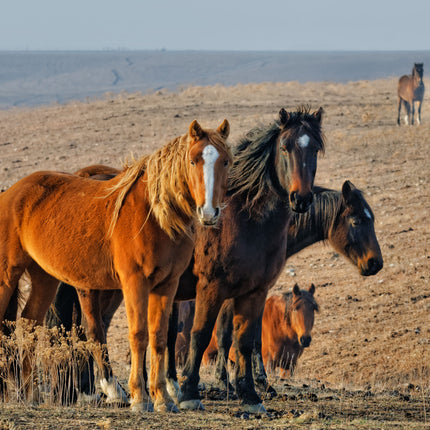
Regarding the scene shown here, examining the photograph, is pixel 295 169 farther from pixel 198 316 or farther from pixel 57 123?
pixel 57 123

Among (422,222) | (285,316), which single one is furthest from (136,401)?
(422,222)

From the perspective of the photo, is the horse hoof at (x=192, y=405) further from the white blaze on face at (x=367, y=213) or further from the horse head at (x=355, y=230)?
the white blaze on face at (x=367, y=213)

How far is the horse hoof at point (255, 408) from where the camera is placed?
5973 millimetres

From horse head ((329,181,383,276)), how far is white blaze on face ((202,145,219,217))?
330 centimetres

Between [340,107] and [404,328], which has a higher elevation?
[340,107]

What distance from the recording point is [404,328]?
10875 mm

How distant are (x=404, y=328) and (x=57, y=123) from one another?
706 inches

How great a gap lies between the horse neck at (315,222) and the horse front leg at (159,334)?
2834 mm

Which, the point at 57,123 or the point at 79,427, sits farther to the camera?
the point at 57,123

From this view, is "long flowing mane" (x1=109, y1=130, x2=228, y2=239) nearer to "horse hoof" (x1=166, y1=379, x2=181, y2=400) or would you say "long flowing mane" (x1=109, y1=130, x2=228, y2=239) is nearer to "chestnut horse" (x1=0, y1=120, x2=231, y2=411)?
"chestnut horse" (x1=0, y1=120, x2=231, y2=411)

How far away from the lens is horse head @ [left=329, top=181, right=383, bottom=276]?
810cm

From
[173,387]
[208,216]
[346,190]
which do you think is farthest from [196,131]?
[346,190]

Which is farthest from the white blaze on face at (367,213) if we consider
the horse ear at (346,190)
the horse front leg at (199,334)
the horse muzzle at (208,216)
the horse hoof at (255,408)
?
the horse muzzle at (208,216)

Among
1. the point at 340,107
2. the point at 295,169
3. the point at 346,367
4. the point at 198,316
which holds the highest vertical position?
the point at 340,107
